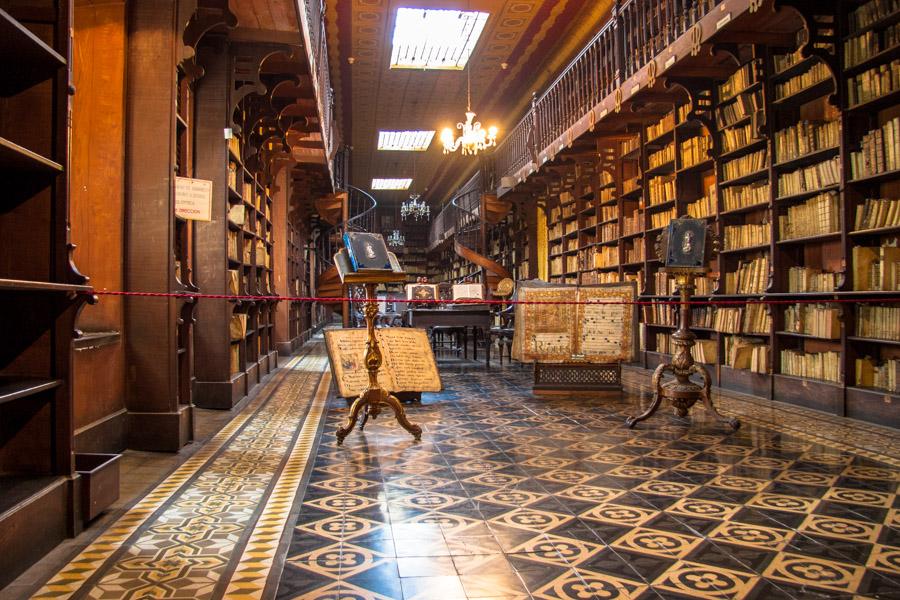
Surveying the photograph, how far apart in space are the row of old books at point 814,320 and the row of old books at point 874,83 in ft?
5.36

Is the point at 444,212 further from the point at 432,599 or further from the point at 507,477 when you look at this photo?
the point at 432,599

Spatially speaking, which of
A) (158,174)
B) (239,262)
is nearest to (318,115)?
(239,262)

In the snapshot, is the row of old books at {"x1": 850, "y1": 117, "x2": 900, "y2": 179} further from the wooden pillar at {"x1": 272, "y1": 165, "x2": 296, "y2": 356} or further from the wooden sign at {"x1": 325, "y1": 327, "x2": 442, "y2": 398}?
the wooden pillar at {"x1": 272, "y1": 165, "x2": 296, "y2": 356}

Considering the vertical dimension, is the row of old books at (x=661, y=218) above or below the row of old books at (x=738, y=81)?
below

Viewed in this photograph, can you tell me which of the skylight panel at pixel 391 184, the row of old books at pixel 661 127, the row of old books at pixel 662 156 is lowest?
the row of old books at pixel 662 156

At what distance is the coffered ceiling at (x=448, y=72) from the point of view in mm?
10376

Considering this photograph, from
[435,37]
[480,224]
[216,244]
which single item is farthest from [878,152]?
[480,224]

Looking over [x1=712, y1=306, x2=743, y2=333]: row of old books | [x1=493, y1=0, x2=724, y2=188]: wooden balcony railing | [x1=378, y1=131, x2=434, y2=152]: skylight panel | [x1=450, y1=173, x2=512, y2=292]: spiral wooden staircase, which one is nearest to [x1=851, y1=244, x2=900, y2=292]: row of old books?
[x1=712, y1=306, x2=743, y2=333]: row of old books

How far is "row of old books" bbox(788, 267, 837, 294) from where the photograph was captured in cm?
533

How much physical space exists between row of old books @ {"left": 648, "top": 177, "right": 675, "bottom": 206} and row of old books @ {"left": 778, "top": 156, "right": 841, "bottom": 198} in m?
2.06

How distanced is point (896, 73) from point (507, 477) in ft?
13.1

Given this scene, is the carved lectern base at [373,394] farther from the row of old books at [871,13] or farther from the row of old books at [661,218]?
the row of old books at [661,218]

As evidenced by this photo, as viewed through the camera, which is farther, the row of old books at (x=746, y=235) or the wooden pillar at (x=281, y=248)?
the wooden pillar at (x=281, y=248)

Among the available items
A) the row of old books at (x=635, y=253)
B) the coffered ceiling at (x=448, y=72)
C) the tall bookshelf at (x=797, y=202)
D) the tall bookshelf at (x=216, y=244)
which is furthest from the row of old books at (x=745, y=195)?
the tall bookshelf at (x=216, y=244)
